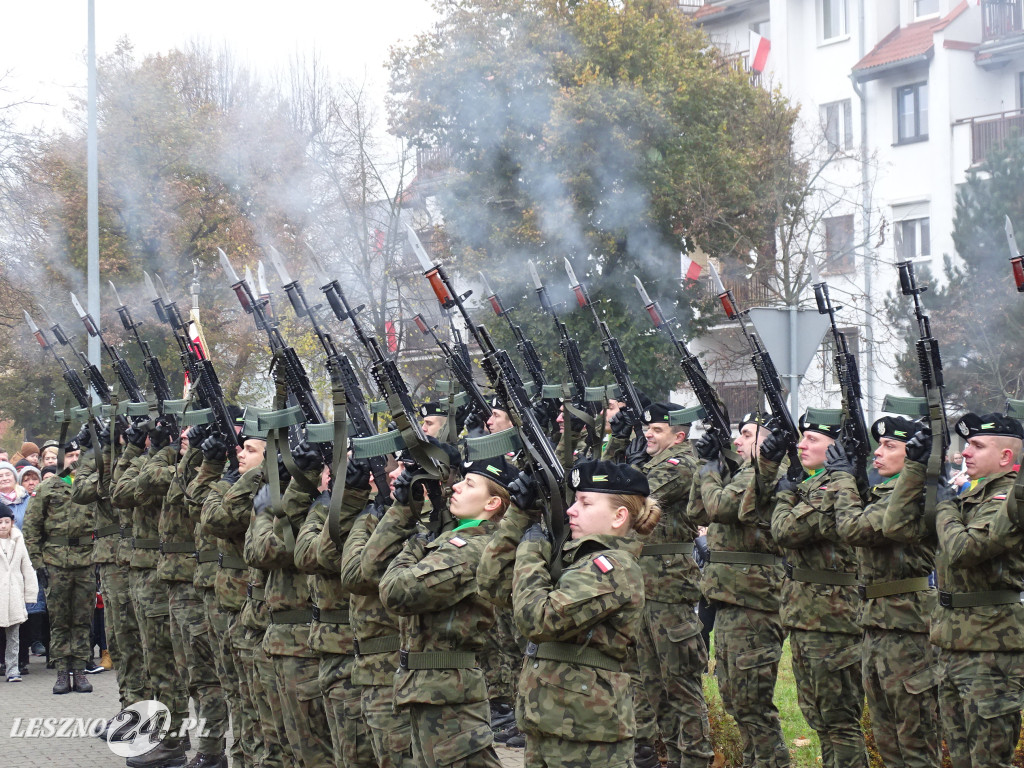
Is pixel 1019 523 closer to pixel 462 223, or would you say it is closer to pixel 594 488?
pixel 594 488

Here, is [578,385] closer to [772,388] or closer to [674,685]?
[772,388]

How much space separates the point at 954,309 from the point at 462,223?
8.35 meters

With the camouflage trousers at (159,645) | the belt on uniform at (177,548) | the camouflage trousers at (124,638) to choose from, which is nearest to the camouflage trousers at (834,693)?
the belt on uniform at (177,548)

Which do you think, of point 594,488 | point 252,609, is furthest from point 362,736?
point 594,488

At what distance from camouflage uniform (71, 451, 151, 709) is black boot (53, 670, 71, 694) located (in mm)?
1221

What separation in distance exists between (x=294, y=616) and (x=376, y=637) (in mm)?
922

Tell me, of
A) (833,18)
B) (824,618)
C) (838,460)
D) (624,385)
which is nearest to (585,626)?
(824,618)

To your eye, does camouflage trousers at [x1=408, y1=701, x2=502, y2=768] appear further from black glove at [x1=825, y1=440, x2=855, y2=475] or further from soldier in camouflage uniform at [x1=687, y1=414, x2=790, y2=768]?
black glove at [x1=825, y1=440, x2=855, y2=475]

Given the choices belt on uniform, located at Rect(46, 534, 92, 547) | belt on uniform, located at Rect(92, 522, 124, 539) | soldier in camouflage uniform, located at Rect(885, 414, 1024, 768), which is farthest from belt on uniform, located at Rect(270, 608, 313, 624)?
belt on uniform, located at Rect(46, 534, 92, 547)

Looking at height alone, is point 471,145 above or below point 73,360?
above

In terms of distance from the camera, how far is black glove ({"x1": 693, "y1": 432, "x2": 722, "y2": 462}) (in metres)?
8.16

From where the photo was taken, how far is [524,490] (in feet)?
16.9

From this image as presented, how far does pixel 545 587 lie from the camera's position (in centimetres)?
484

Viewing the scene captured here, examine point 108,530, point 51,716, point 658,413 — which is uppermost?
point 658,413
